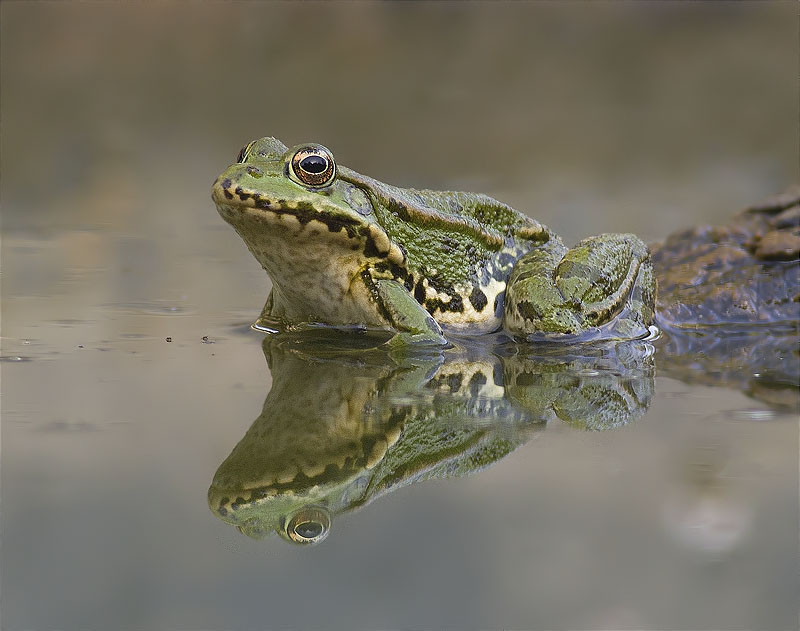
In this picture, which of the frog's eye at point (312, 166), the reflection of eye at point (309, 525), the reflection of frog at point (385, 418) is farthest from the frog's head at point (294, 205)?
the reflection of eye at point (309, 525)

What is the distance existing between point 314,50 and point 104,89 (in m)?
2.66

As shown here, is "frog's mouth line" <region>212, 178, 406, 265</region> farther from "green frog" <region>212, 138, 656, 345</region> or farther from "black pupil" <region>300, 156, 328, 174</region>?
"black pupil" <region>300, 156, 328, 174</region>

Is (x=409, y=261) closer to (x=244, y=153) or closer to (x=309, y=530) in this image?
(x=244, y=153)

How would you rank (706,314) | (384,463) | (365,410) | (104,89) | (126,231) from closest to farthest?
(384,463) < (365,410) < (706,314) < (126,231) < (104,89)

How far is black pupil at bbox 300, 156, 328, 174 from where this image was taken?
420 cm

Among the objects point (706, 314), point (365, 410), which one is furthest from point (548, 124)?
point (365, 410)

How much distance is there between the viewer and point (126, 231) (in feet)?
26.1

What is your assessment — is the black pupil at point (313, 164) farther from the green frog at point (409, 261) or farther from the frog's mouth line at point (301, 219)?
the frog's mouth line at point (301, 219)

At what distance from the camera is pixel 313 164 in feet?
13.8

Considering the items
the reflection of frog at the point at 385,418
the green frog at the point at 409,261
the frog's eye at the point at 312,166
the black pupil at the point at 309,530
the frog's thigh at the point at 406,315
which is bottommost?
the black pupil at the point at 309,530

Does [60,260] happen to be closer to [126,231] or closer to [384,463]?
[126,231]

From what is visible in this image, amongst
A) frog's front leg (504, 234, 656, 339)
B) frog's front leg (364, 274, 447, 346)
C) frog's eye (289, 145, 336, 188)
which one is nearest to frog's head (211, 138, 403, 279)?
frog's eye (289, 145, 336, 188)

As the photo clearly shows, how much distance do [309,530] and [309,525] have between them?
0.02m

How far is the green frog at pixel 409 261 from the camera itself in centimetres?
418
